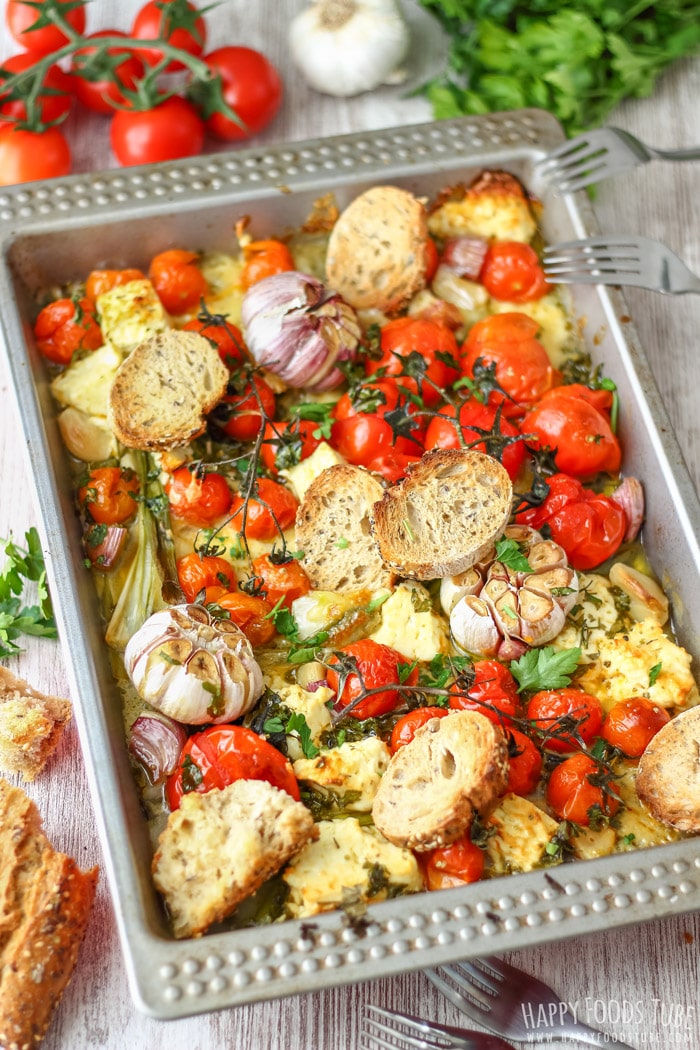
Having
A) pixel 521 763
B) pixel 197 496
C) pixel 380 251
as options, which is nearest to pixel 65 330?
pixel 197 496

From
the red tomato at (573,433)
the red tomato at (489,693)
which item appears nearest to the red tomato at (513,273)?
the red tomato at (573,433)

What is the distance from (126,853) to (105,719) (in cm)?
40

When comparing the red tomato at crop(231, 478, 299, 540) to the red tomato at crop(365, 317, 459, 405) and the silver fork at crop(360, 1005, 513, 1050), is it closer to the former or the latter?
the red tomato at crop(365, 317, 459, 405)

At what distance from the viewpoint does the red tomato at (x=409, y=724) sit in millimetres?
3162

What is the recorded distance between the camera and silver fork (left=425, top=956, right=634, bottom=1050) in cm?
306

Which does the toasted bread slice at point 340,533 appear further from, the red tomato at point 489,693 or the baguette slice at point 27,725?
the baguette slice at point 27,725

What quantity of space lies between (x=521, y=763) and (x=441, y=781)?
32 centimetres

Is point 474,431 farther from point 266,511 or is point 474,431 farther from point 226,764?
point 226,764

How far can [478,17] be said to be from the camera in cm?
454

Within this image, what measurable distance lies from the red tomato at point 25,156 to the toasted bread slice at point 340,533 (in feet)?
6.26

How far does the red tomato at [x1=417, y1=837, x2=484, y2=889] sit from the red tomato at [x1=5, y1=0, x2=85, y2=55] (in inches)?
143

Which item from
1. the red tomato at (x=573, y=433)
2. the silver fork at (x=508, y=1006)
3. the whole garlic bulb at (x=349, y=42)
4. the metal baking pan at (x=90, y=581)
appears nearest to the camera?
the metal baking pan at (x=90, y=581)

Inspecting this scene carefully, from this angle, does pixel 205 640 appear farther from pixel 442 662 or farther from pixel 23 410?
pixel 23 410

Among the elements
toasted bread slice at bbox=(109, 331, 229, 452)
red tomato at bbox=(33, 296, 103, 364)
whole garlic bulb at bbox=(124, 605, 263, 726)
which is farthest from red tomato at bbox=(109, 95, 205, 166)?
whole garlic bulb at bbox=(124, 605, 263, 726)
